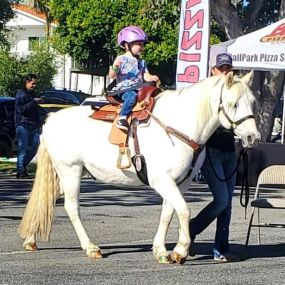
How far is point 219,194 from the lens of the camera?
9391 mm

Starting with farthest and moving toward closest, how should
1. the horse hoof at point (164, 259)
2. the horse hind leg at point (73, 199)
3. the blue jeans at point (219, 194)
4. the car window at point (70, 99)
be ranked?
the car window at point (70, 99) < the horse hind leg at point (73, 199) < the blue jeans at point (219, 194) < the horse hoof at point (164, 259)

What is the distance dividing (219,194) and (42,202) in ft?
6.06

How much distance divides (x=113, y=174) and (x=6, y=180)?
32.4 ft

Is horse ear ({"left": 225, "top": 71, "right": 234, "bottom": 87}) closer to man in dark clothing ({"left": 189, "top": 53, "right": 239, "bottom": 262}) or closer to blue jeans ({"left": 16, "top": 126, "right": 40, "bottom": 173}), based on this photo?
man in dark clothing ({"left": 189, "top": 53, "right": 239, "bottom": 262})

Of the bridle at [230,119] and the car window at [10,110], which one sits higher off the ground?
the bridle at [230,119]

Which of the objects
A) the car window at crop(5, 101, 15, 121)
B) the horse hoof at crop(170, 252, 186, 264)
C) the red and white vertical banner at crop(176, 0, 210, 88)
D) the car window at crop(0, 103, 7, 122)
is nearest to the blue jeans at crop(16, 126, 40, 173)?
the red and white vertical banner at crop(176, 0, 210, 88)

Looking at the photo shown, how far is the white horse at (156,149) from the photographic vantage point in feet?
29.1

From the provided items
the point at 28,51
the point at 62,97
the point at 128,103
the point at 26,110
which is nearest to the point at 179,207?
the point at 128,103

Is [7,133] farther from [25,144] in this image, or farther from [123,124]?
[123,124]

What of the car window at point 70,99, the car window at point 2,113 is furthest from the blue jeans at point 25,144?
the car window at point 70,99

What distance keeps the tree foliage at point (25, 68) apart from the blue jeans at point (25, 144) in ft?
97.2

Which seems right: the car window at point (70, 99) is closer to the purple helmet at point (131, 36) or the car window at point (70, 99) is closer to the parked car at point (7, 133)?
the parked car at point (7, 133)

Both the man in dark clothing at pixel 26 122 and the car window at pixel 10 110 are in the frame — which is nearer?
the man in dark clothing at pixel 26 122

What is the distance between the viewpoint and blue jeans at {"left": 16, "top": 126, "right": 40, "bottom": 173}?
19.1 meters
